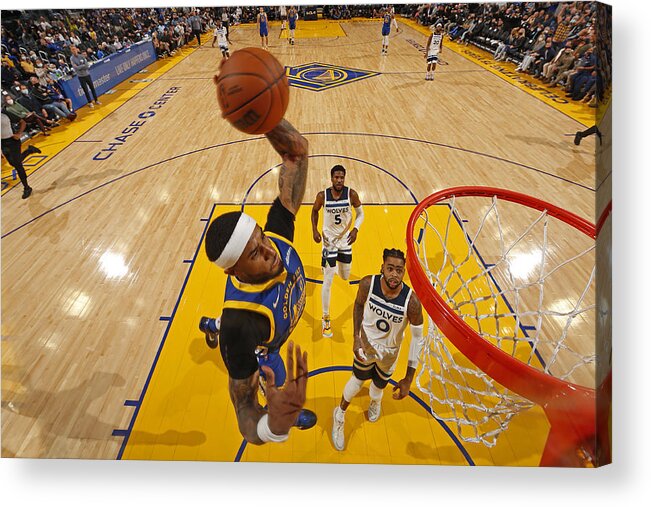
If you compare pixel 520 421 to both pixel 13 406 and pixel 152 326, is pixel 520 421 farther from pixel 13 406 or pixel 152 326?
pixel 13 406

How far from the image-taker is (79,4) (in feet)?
8.17

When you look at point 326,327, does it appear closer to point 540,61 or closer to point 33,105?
point 33,105

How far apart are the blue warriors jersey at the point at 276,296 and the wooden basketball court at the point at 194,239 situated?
1008 millimetres

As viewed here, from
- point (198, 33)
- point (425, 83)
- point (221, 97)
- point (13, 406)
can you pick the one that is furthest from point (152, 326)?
point (425, 83)

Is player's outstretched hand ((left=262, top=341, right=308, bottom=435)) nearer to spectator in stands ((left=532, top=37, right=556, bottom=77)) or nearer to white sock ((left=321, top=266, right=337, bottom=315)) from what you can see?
white sock ((left=321, top=266, right=337, bottom=315))

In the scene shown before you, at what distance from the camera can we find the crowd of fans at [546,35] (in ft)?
8.40

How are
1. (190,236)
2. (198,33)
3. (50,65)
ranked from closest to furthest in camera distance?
(190,236) → (198,33) → (50,65)

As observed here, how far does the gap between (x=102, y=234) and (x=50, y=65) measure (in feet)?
15.7

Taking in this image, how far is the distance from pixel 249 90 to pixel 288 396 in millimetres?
1512

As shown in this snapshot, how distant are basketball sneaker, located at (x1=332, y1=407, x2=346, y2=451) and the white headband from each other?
5.01 ft

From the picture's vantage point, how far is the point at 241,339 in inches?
80.0

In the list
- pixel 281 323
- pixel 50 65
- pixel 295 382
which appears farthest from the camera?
pixel 50 65

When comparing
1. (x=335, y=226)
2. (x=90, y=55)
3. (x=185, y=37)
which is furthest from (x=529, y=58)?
(x=90, y=55)

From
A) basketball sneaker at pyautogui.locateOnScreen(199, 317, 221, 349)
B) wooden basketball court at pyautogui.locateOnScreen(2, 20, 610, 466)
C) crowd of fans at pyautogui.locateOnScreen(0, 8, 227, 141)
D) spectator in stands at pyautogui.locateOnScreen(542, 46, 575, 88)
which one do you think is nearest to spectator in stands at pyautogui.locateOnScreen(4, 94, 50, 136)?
crowd of fans at pyautogui.locateOnScreen(0, 8, 227, 141)
